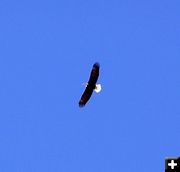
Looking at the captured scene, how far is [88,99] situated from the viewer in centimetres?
3709

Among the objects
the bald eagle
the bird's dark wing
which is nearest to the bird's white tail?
the bald eagle

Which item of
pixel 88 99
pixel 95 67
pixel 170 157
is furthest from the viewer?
pixel 88 99

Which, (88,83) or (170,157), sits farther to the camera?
(88,83)

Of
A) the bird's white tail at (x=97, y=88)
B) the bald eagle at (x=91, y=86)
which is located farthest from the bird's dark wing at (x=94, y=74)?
the bird's white tail at (x=97, y=88)

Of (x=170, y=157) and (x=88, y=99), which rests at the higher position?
(x=88, y=99)

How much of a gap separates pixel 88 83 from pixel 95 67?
5.63 ft

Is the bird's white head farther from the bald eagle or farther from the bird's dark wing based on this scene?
the bird's dark wing

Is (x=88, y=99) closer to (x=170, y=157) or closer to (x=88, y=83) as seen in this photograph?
(x=88, y=83)

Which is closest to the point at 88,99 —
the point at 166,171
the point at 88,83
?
the point at 88,83

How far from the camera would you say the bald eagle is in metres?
35.0

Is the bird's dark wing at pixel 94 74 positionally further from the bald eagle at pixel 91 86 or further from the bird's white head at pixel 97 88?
the bird's white head at pixel 97 88

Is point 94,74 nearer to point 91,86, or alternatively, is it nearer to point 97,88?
point 97,88

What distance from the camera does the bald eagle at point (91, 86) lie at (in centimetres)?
3500

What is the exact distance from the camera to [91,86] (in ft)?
119
